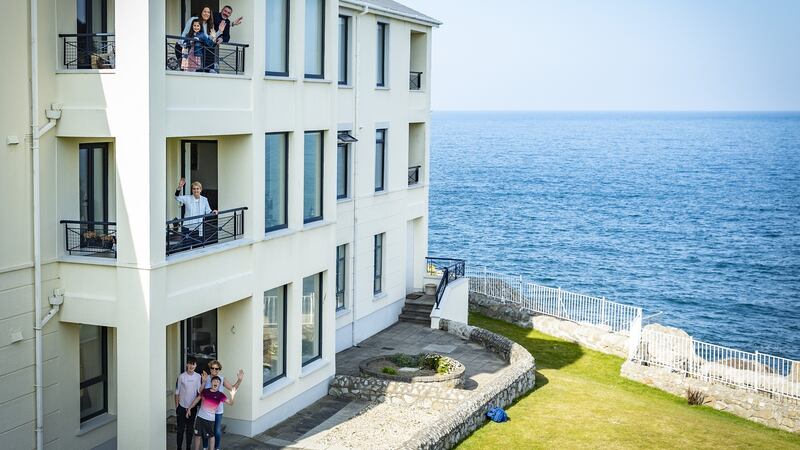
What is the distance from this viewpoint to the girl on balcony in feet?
64.0

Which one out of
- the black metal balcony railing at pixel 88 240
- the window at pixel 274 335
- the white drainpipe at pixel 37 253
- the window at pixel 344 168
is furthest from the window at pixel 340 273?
the white drainpipe at pixel 37 253

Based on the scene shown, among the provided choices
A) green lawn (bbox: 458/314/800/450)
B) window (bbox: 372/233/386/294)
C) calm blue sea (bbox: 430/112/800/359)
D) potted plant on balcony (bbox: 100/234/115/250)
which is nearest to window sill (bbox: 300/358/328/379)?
green lawn (bbox: 458/314/800/450)

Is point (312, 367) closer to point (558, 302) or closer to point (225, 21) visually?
point (225, 21)

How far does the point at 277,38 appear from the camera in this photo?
2209cm

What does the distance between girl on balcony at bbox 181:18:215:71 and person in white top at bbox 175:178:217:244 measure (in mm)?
2348

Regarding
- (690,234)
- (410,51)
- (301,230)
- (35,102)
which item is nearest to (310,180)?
(301,230)

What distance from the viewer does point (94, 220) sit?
1936cm

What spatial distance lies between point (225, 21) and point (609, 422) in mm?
13211

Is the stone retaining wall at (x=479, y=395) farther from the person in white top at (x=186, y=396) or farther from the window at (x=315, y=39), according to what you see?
the window at (x=315, y=39)

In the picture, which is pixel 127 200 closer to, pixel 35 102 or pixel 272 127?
pixel 35 102

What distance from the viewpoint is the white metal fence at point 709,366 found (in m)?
29.3

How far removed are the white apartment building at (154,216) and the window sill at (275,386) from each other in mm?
36

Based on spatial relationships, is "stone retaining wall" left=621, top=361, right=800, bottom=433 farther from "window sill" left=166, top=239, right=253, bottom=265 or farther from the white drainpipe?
the white drainpipe

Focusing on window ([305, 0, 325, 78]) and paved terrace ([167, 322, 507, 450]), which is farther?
window ([305, 0, 325, 78])
